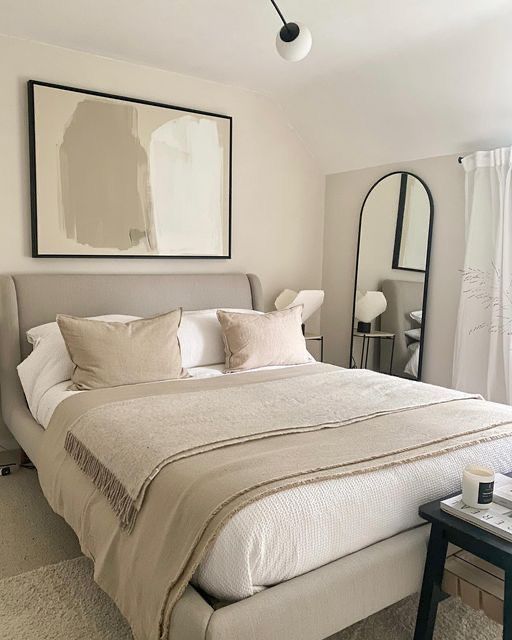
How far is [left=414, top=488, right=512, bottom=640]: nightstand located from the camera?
154 centimetres

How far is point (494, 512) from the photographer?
1.66 meters

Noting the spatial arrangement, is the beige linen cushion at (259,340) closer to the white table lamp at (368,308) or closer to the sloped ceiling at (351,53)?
the white table lamp at (368,308)

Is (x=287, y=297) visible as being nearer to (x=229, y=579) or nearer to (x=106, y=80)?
(x=106, y=80)

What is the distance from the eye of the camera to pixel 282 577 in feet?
4.99

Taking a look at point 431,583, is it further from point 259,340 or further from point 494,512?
point 259,340

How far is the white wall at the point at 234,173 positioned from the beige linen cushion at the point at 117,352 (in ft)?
2.43

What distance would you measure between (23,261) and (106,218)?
0.54 metres

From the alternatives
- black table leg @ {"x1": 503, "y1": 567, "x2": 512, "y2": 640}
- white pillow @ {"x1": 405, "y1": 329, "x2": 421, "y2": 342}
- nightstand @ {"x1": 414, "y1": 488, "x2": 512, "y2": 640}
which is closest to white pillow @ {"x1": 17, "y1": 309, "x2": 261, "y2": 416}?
white pillow @ {"x1": 405, "y1": 329, "x2": 421, "y2": 342}

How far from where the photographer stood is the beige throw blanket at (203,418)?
183 cm

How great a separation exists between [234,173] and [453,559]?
9.59ft

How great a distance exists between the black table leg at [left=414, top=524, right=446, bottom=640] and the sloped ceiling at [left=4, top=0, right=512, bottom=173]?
2220 mm

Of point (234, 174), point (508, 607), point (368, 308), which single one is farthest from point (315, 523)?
point (234, 174)

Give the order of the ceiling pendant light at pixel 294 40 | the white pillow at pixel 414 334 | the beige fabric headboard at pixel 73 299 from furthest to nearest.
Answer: the white pillow at pixel 414 334, the beige fabric headboard at pixel 73 299, the ceiling pendant light at pixel 294 40

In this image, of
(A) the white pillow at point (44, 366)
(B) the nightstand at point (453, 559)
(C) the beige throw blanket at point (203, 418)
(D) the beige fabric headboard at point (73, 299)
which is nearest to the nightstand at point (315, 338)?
(D) the beige fabric headboard at point (73, 299)
